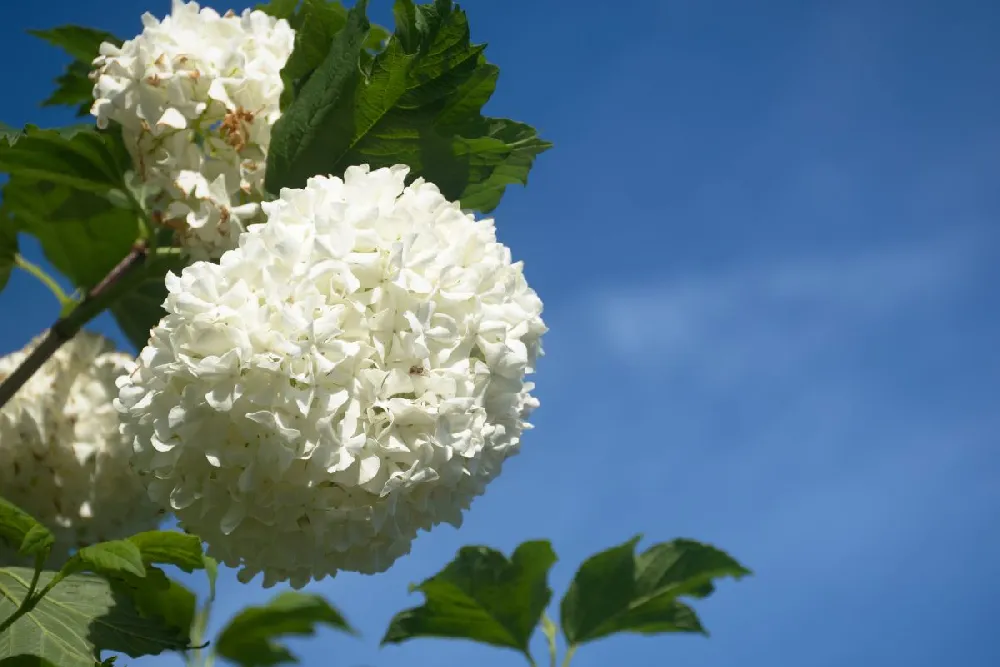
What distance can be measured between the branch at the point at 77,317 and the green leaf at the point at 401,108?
0.40 metres

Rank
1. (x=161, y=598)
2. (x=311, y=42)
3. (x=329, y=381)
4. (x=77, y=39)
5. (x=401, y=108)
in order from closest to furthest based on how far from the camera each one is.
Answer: (x=329, y=381) < (x=401, y=108) < (x=311, y=42) < (x=161, y=598) < (x=77, y=39)

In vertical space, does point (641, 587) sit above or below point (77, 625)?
above

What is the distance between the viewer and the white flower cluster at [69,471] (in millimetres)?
2166

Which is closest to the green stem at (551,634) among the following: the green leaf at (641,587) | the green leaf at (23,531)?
the green leaf at (641,587)

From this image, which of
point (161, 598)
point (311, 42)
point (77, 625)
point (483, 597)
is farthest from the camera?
point (483, 597)

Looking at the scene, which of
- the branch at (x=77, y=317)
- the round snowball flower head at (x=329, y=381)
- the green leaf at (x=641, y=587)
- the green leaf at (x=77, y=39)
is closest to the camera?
the round snowball flower head at (x=329, y=381)

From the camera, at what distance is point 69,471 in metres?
2.17

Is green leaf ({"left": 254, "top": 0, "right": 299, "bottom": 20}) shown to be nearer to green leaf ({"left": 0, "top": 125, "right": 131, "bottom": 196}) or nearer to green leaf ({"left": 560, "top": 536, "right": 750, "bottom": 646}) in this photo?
green leaf ({"left": 0, "top": 125, "right": 131, "bottom": 196})

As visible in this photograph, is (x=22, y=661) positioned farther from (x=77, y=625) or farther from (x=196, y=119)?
(x=196, y=119)

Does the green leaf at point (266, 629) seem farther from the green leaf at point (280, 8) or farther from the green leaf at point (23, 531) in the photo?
the green leaf at point (280, 8)

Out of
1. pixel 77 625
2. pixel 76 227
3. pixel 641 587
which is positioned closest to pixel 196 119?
pixel 76 227

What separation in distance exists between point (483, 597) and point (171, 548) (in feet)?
2.67

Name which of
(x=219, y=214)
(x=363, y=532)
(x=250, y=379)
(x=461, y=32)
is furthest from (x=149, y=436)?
(x=461, y=32)

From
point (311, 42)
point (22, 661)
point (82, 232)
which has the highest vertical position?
point (311, 42)
